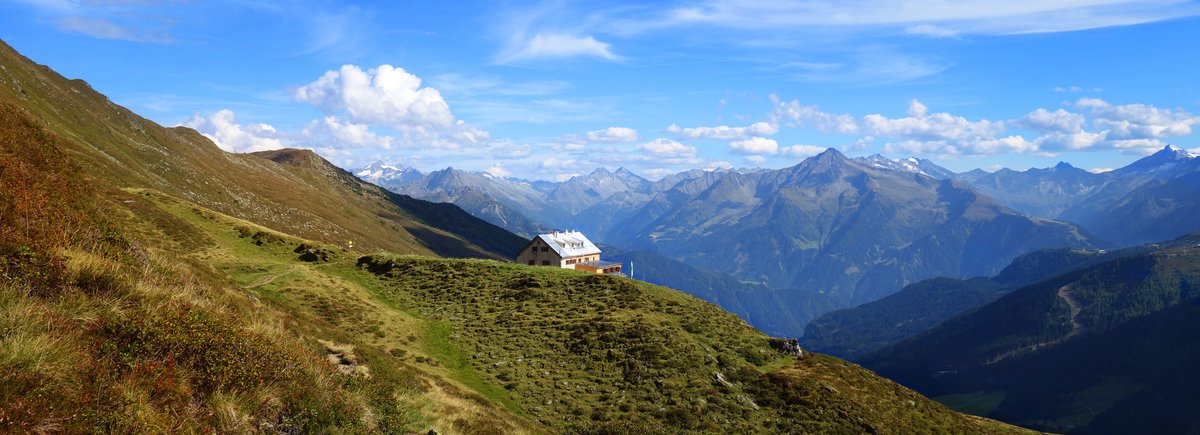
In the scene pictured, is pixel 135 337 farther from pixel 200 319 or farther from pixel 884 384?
pixel 884 384

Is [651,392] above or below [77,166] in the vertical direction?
below

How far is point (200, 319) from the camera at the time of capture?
12375mm

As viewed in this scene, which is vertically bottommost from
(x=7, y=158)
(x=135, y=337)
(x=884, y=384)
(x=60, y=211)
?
(x=884, y=384)

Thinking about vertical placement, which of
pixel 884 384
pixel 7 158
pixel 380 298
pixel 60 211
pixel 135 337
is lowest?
pixel 884 384

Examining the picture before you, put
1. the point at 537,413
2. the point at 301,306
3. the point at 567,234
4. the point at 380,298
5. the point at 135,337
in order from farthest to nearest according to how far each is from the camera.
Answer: the point at 567,234, the point at 380,298, the point at 301,306, the point at 537,413, the point at 135,337

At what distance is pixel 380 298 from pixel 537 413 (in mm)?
25115


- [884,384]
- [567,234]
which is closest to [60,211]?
[884,384]

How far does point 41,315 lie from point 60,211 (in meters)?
5.21

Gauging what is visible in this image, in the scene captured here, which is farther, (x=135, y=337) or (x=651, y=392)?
(x=651, y=392)

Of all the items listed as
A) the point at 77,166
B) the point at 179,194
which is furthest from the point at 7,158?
the point at 179,194

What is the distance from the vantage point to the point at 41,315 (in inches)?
399

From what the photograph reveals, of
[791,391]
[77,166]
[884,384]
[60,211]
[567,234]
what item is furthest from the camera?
[567,234]

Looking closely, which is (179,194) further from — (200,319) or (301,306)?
(200,319)

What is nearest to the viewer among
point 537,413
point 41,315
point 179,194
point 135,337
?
point 41,315
